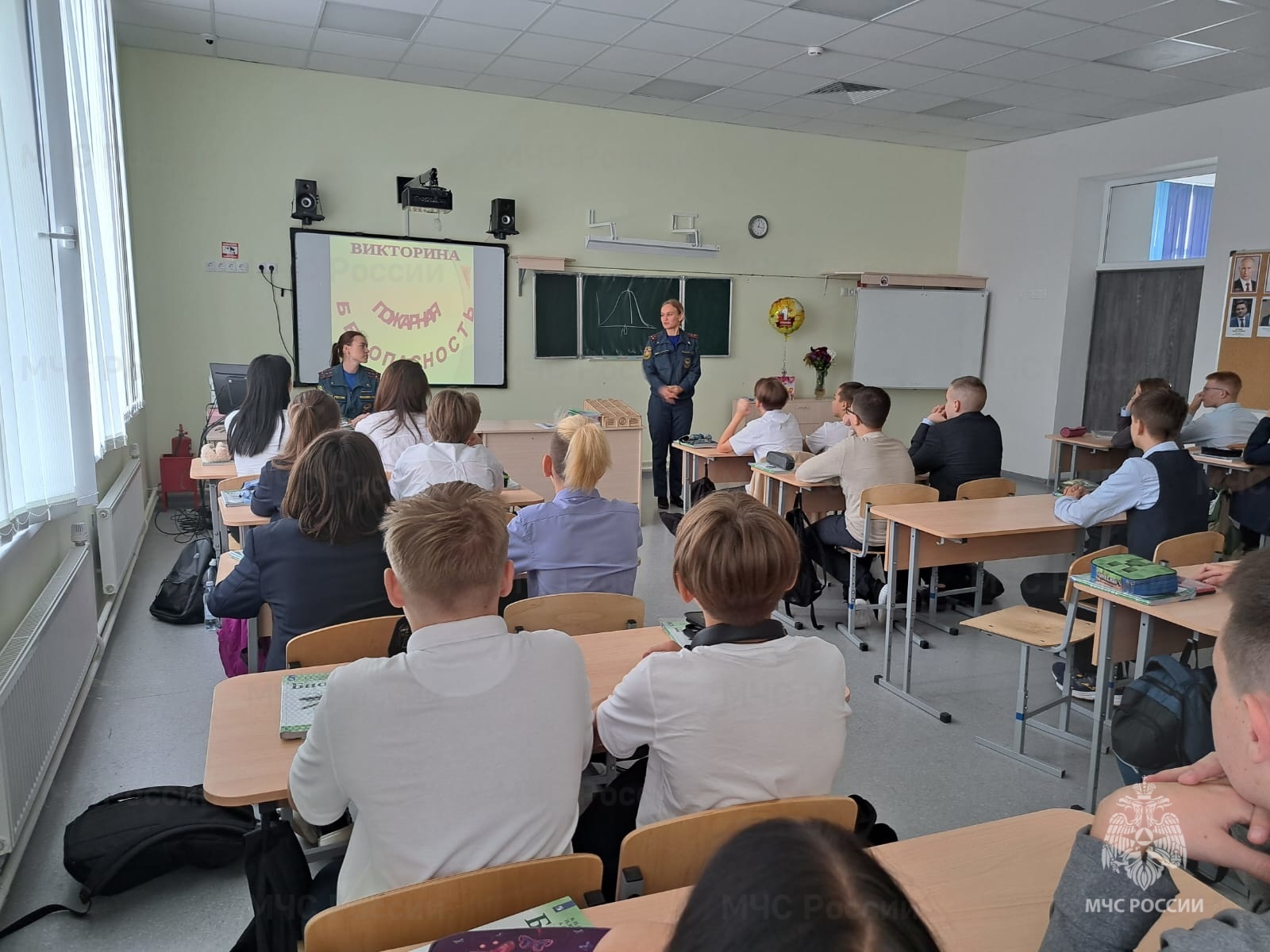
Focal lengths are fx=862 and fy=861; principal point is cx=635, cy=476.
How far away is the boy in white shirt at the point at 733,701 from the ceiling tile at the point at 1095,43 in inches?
228

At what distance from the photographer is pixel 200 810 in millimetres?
2383

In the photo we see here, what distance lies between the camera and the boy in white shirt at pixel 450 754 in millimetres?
1292

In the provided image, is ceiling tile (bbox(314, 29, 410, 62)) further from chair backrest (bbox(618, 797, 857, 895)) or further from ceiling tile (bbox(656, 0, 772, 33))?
chair backrest (bbox(618, 797, 857, 895))

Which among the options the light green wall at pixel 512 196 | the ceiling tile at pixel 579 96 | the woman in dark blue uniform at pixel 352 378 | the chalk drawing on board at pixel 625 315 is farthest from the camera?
the chalk drawing on board at pixel 625 315

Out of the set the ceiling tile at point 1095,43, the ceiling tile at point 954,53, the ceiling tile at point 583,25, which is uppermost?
the ceiling tile at point 583,25

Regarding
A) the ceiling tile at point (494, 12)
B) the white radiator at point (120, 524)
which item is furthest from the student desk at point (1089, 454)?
the white radiator at point (120, 524)

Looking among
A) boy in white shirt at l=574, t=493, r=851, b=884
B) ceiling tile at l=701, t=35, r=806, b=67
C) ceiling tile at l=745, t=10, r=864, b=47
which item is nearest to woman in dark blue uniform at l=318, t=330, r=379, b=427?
ceiling tile at l=701, t=35, r=806, b=67

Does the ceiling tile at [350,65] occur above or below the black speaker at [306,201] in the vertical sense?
above

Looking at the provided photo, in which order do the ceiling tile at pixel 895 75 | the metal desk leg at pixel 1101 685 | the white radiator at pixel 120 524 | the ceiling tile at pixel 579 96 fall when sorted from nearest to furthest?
the metal desk leg at pixel 1101 685 → the white radiator at pixel 120 524 → the ceiling tile at pixel 895 75 → the ceiling tile at pixel 579 96

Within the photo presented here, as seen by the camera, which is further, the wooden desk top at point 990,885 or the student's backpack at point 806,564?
the student's backpack at point 806,564

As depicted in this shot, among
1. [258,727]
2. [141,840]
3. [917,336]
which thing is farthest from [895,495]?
[917,336]

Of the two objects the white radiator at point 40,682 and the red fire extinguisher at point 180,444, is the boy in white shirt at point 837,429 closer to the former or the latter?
the white radiator at point 40,682

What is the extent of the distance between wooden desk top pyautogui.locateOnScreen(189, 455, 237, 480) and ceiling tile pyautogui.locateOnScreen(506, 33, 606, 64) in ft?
12.2

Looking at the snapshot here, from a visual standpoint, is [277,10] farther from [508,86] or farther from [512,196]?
[512,196]
